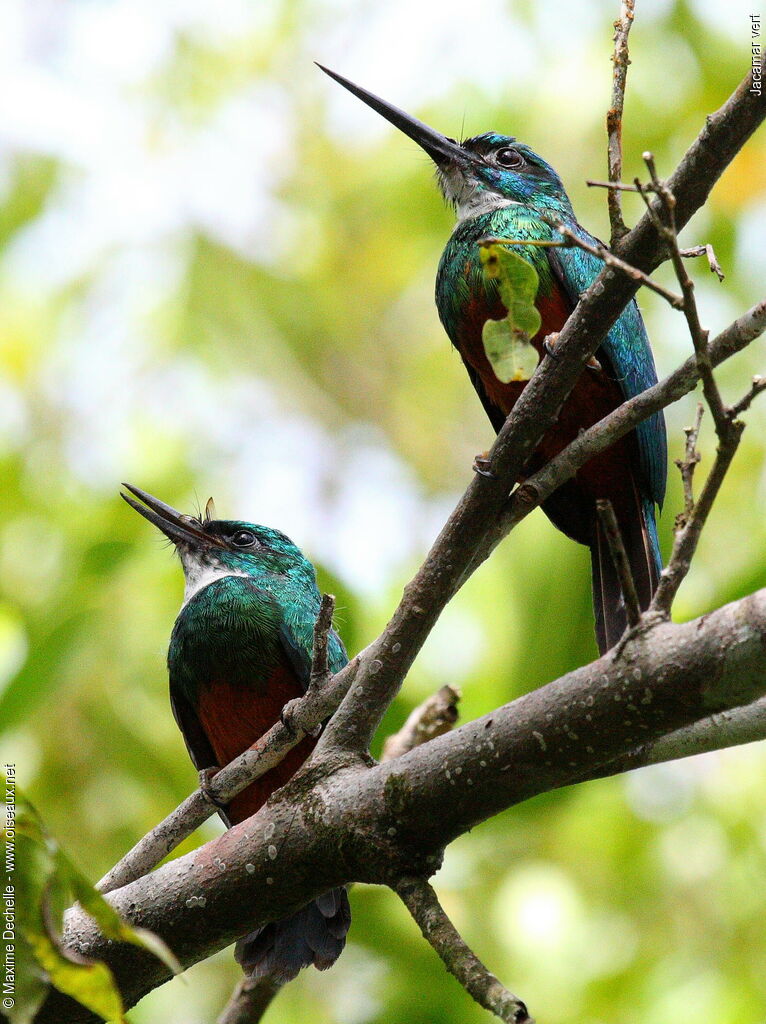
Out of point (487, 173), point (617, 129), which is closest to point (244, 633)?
point (487, 173)

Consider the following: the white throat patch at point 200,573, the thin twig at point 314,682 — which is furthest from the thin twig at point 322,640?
the white throat patch at point 200,573

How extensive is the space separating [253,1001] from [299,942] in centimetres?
18

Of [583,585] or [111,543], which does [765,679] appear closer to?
[583,585]

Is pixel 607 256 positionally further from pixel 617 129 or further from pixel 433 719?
pixel 433 719

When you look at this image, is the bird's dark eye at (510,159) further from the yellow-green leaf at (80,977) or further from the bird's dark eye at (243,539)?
the yellow-green leaf at (80,977)

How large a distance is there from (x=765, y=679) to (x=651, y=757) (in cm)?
55

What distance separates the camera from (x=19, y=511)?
4.64 meters

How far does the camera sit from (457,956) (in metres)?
1.62

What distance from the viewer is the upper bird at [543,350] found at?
3170 mm

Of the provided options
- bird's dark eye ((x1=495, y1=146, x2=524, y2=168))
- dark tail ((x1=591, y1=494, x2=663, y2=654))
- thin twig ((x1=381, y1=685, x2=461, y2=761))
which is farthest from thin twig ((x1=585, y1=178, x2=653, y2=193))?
bird's dark eye ((x1=495, y1=146, x2=524, y2=168))

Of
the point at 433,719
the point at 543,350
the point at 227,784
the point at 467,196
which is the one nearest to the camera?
the point at 227,784

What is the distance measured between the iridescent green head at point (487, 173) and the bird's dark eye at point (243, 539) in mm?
1206

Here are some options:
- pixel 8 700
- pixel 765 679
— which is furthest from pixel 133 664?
pixel 765 679

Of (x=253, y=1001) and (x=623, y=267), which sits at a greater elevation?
(x=623, y=267)
